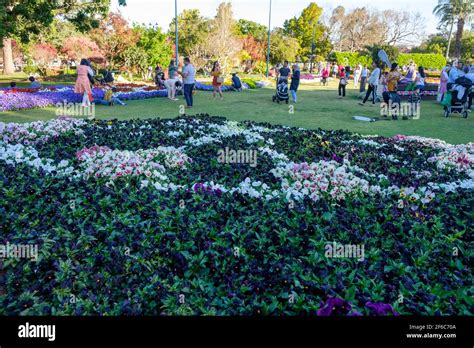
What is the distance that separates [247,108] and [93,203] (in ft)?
38.3

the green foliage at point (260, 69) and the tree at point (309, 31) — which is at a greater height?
the tree at point (309, 31)

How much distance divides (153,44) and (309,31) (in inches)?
1782

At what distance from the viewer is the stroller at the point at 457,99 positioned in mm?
14734

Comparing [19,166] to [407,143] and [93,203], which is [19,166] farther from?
[407,143]

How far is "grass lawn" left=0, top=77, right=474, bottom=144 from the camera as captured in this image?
12.1 metres

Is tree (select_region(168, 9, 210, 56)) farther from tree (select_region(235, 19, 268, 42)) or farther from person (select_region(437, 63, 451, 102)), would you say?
person (select_region(437, 63, 451, 102))

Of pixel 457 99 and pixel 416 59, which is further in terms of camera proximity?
pixel 416 59

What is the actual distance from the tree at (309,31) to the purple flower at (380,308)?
70.9 m

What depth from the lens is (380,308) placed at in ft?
10.1

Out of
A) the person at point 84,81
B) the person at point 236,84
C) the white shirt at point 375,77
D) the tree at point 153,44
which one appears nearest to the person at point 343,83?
the white shirt at point 375,77

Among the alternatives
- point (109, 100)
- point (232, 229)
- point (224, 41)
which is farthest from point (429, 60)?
point (232, 229)

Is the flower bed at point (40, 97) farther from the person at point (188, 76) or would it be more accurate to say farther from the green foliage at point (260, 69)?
the green foliage at point (260, 69)

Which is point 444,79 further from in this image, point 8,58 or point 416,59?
point 416,59

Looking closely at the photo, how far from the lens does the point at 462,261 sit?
4070 millimetres
